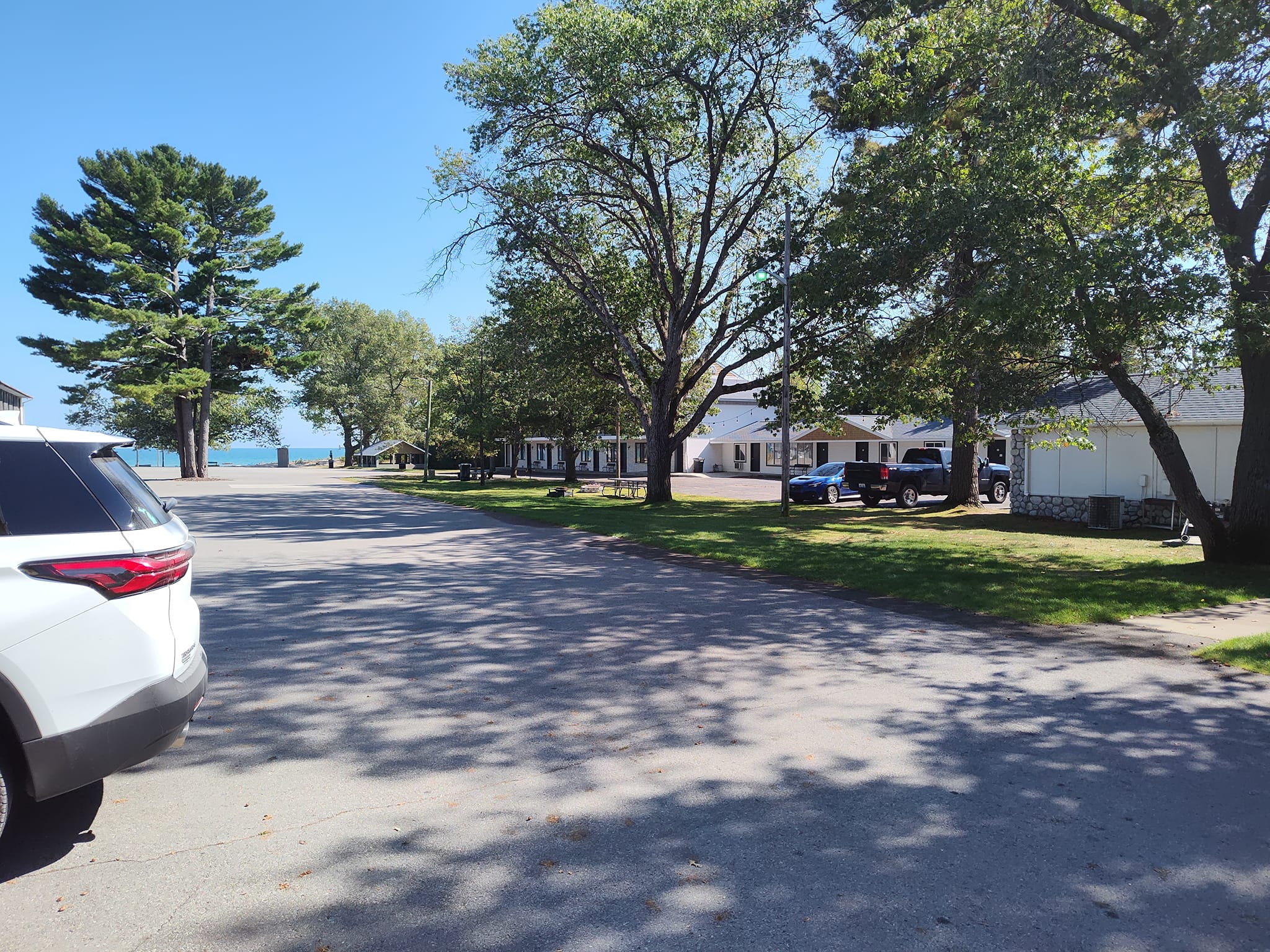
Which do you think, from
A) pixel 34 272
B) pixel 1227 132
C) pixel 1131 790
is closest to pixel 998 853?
pixel 1131 790

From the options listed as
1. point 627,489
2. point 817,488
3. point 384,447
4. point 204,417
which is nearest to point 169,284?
point 204,417

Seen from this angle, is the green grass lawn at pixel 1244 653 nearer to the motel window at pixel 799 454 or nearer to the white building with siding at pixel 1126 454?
the white building with siding at pixel 1126 454

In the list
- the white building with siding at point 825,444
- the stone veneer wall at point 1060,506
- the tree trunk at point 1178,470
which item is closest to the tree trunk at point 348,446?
the white building with siding at point 825,444

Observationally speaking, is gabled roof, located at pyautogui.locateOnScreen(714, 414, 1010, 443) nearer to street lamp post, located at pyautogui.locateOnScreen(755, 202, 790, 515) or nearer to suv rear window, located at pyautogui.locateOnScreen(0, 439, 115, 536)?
street lamp post, located at pyautogui.locateOnScreen(755, 202, 790, 515)

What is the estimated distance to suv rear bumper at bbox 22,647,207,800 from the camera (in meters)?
3.32

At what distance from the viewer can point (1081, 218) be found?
13539mm

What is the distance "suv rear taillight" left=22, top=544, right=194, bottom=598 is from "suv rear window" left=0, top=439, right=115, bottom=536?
0.48 ft

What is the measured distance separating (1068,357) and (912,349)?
349 centimetres

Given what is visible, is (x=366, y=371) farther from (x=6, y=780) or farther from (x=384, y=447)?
(x=6, y=780)

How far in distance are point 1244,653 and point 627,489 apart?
31651 millimetres

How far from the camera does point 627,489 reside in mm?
38531

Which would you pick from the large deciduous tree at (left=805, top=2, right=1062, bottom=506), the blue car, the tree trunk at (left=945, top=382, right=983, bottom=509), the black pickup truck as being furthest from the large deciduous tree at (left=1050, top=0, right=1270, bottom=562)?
the blue car

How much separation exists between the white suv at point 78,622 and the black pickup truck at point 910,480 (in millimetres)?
25664

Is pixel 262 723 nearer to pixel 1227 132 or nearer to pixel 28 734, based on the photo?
pixel 28 734
